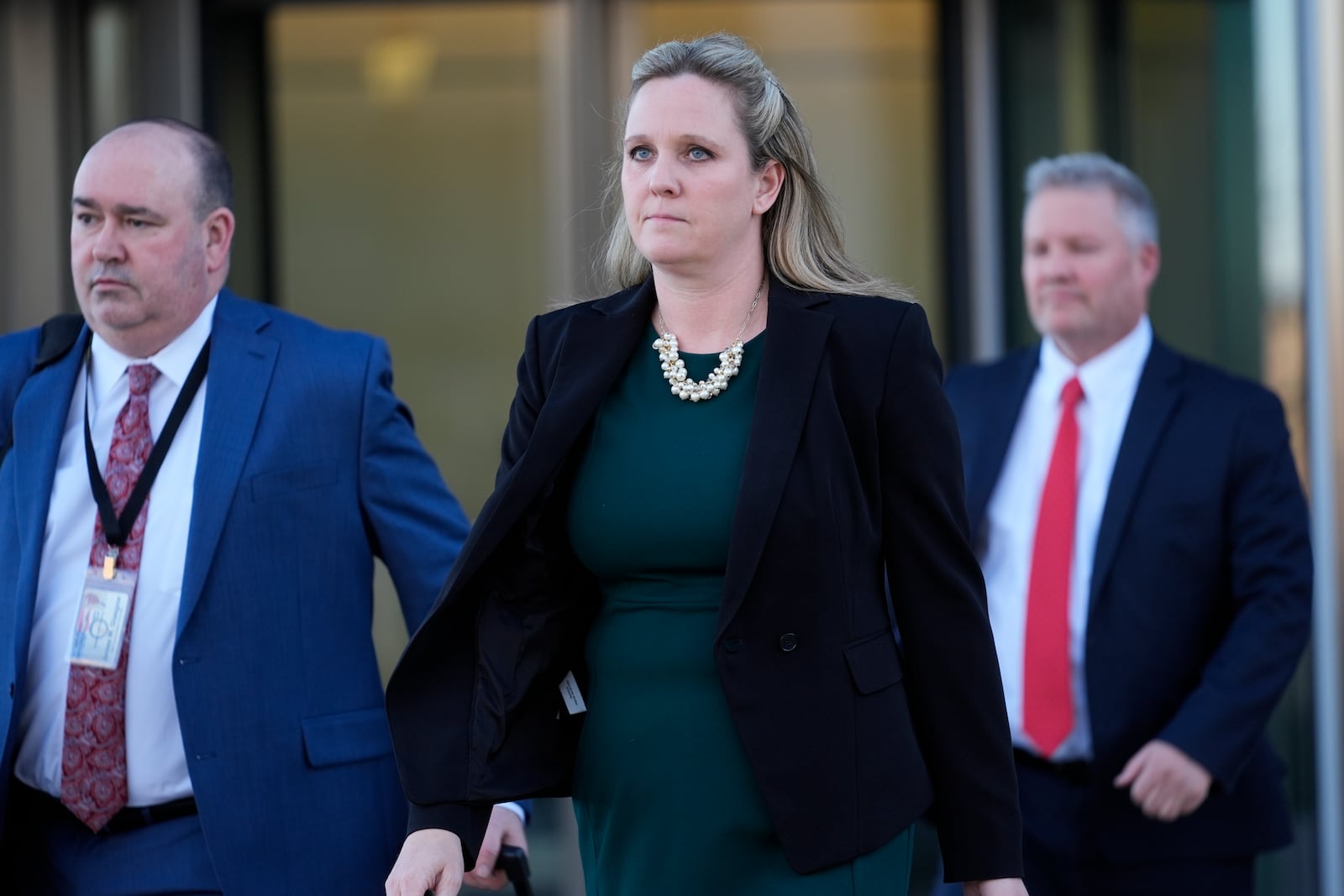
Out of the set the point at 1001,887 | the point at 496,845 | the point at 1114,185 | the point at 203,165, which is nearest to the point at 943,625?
the point at 1001,887

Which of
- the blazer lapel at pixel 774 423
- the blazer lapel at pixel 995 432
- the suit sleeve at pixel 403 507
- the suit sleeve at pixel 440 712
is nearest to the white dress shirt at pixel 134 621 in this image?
the suit sleeve at pixel 403 507

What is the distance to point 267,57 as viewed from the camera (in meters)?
6.19

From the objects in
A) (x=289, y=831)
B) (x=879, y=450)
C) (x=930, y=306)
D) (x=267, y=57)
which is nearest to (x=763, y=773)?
(x=879, y=450)

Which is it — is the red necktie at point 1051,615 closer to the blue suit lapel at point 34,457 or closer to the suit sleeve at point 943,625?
the suit sleeve at point 943,625

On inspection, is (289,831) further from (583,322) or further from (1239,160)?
(1239,160)

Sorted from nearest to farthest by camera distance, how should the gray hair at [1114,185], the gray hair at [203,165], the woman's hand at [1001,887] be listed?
the woman's hand at [1001,887]
the gray hair at [203,165]
the gray hair at [1114,185]

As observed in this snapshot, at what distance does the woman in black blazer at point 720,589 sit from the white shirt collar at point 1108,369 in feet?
5.04

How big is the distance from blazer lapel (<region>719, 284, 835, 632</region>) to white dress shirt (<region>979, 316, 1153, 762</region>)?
1.52 meters

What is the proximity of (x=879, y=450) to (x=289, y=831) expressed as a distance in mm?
1327

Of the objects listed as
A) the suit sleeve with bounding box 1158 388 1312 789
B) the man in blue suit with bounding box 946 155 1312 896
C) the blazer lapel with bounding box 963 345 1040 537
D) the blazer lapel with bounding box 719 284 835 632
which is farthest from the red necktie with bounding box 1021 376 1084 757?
the blazer lapel with bounding box 719 284 835 632

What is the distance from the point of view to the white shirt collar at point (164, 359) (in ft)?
10.5

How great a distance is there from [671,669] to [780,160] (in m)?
0.78

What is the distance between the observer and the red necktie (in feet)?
12.2

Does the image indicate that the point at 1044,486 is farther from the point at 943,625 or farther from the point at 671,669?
the point at 671,669
